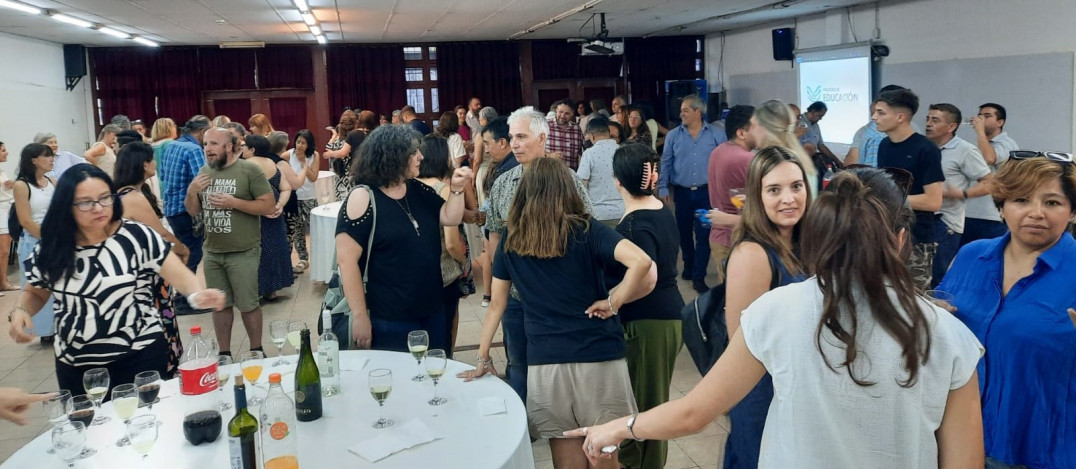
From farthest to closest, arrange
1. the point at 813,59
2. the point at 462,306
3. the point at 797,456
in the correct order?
the point at 813,59, the point at 462,306, the point at 797,456

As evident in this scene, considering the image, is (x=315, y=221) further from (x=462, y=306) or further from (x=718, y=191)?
(x=718, y=191)

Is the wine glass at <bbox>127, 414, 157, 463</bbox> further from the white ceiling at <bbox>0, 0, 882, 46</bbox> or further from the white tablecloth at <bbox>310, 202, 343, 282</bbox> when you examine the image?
the white ceiling at <bbox>0, 0, 882, 46</bbox>

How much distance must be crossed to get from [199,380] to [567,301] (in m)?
1.23

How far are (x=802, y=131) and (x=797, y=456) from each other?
6.99m

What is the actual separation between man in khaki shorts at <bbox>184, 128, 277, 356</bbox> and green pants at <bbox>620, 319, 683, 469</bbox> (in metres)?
2.65

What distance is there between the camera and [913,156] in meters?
4.41

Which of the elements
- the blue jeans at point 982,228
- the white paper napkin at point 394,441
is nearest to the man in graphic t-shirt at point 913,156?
the blue jeans at point 982,228

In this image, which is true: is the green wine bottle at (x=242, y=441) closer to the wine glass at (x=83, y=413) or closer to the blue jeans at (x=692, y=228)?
the wine glass at (x=83, y=413)

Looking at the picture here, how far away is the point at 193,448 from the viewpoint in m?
2.15

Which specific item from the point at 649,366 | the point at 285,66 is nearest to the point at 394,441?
the point at 649,366

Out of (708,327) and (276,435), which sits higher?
(708,327)

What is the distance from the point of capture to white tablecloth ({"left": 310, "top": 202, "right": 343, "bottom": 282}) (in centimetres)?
643

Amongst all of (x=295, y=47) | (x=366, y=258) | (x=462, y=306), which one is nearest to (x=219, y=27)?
(x=295, y=47)

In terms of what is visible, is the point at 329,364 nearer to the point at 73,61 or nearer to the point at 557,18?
the point at 557,18
